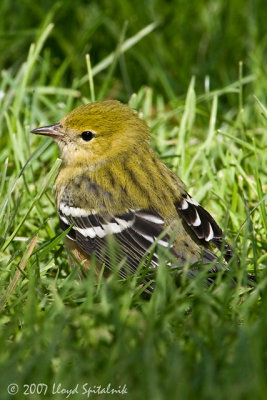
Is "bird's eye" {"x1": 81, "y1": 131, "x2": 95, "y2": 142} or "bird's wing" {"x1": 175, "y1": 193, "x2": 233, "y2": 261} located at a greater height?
"bird's eye" {"x1": 81, "y1": 131, "x2": 95, "y2": 142}

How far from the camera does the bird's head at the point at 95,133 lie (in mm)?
4203

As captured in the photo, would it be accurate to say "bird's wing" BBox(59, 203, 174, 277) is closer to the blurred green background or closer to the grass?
the grass

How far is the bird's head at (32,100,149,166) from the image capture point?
13.8ft

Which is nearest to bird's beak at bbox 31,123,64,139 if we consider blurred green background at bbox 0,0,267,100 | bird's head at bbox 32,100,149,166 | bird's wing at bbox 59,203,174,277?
bird's head at bbox 32,100,149,166

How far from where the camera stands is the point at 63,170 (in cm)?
427

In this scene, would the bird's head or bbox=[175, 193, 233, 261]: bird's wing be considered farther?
the bird's head

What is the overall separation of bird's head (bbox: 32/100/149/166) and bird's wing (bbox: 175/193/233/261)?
641 mm

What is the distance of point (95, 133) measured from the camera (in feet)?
13.9

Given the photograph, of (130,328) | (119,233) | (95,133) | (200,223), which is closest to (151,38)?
(95,133)

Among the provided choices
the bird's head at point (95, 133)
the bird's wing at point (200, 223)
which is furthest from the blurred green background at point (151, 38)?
the bird's wing at point (200, 223)

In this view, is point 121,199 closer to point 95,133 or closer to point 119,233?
point 119,233

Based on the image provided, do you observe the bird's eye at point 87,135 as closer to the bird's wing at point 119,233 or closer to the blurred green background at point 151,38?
the bird's wing at point 119,233

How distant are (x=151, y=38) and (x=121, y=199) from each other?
266cm

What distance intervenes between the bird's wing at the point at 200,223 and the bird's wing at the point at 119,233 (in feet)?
0.55
